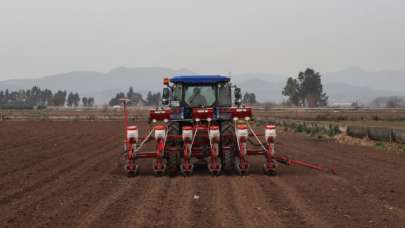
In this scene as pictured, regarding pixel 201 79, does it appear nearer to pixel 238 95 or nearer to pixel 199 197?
pixel 238 95

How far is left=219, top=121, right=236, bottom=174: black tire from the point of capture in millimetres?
14000

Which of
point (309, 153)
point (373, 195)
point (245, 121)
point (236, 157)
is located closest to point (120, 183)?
point (236, 157)

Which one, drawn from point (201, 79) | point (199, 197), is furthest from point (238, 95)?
point (199, 197)

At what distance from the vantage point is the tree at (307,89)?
431 feet

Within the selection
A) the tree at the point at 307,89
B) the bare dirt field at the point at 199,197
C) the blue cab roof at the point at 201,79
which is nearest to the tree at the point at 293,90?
the tree at the point at 307,89

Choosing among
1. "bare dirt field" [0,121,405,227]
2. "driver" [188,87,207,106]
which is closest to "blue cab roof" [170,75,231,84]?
"driver" [188,87,207,106]

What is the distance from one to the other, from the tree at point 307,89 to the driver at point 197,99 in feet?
385

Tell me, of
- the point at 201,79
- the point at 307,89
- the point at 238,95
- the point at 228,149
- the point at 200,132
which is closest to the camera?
the point at 228,149

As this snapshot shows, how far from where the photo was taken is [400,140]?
21766mm

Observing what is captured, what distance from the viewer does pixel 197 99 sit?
15.7m

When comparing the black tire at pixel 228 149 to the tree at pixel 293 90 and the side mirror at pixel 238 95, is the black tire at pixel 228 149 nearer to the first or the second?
the side mirror at pixel 238 95

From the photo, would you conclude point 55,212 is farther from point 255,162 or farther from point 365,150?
point 365,150

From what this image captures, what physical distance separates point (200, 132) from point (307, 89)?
120872mm

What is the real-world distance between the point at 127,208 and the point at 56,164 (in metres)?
7.47
